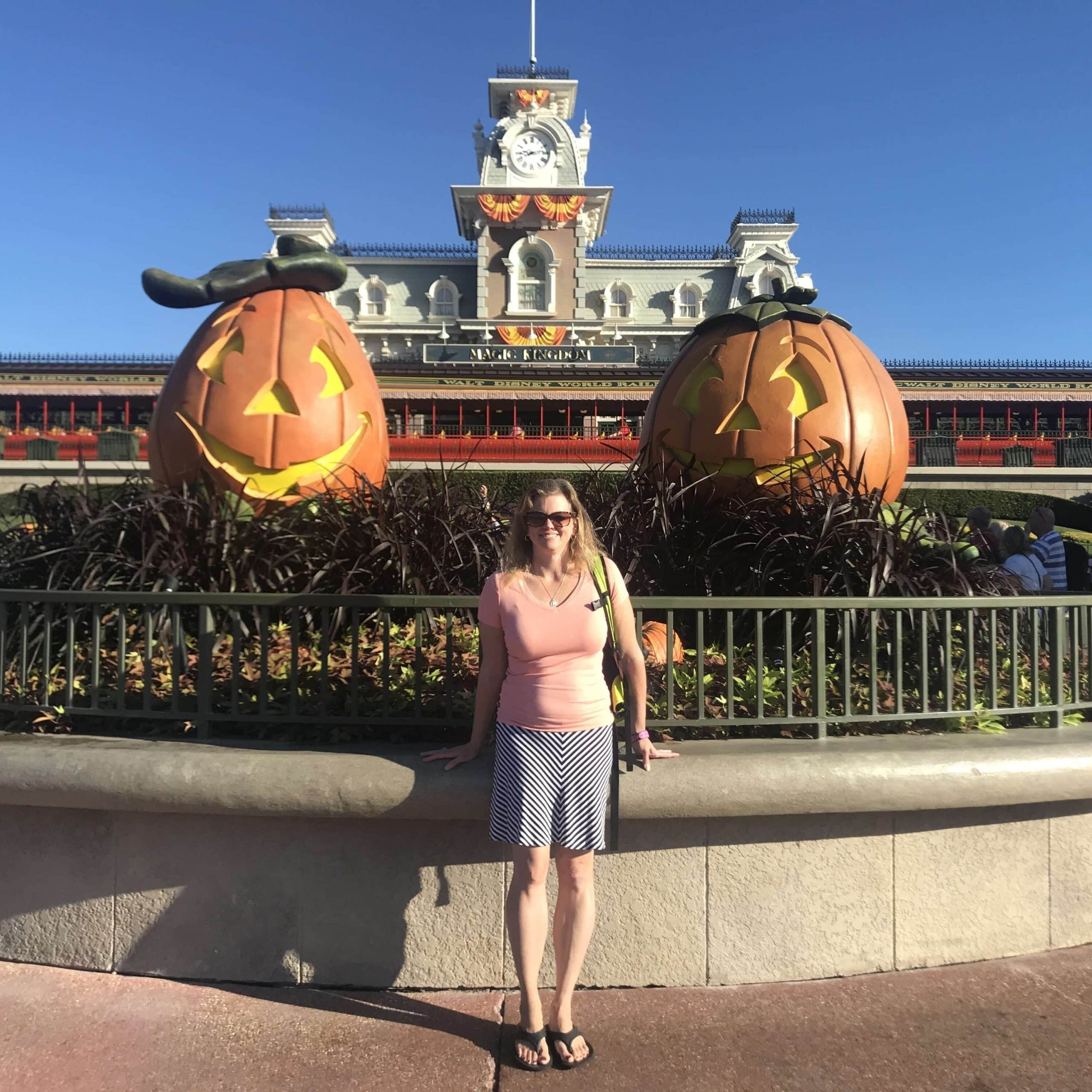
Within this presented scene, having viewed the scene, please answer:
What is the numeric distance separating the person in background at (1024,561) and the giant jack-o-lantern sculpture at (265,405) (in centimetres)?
438

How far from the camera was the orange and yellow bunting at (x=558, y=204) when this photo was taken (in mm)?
43531

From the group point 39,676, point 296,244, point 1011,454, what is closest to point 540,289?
point 1011,454

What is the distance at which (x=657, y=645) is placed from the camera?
3424 mm

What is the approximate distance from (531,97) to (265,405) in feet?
158

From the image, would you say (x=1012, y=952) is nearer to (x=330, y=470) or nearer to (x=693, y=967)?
(x=693, y=967)

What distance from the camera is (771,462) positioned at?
4.68 m

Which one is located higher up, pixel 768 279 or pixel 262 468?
pixel 768 279

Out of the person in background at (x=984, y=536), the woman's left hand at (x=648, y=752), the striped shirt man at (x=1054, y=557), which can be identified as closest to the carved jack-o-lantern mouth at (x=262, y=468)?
the woman's left hand at (x=648, y=752)

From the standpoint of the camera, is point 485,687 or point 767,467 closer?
point 485,687

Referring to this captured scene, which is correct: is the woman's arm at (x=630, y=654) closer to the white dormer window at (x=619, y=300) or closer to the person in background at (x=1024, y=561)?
the person in background at (x=1024, y=561)

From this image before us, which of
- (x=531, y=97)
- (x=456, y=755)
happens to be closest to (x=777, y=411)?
(x=456, y=755)

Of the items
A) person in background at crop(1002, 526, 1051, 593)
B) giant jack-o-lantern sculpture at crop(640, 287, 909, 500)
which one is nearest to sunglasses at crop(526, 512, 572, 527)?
giant jack-o-lantern sculpture at crop(640, 287, 909, 500)

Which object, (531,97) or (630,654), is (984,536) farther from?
(531,97)

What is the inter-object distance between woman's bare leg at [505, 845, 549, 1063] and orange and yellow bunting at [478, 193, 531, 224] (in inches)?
1817
